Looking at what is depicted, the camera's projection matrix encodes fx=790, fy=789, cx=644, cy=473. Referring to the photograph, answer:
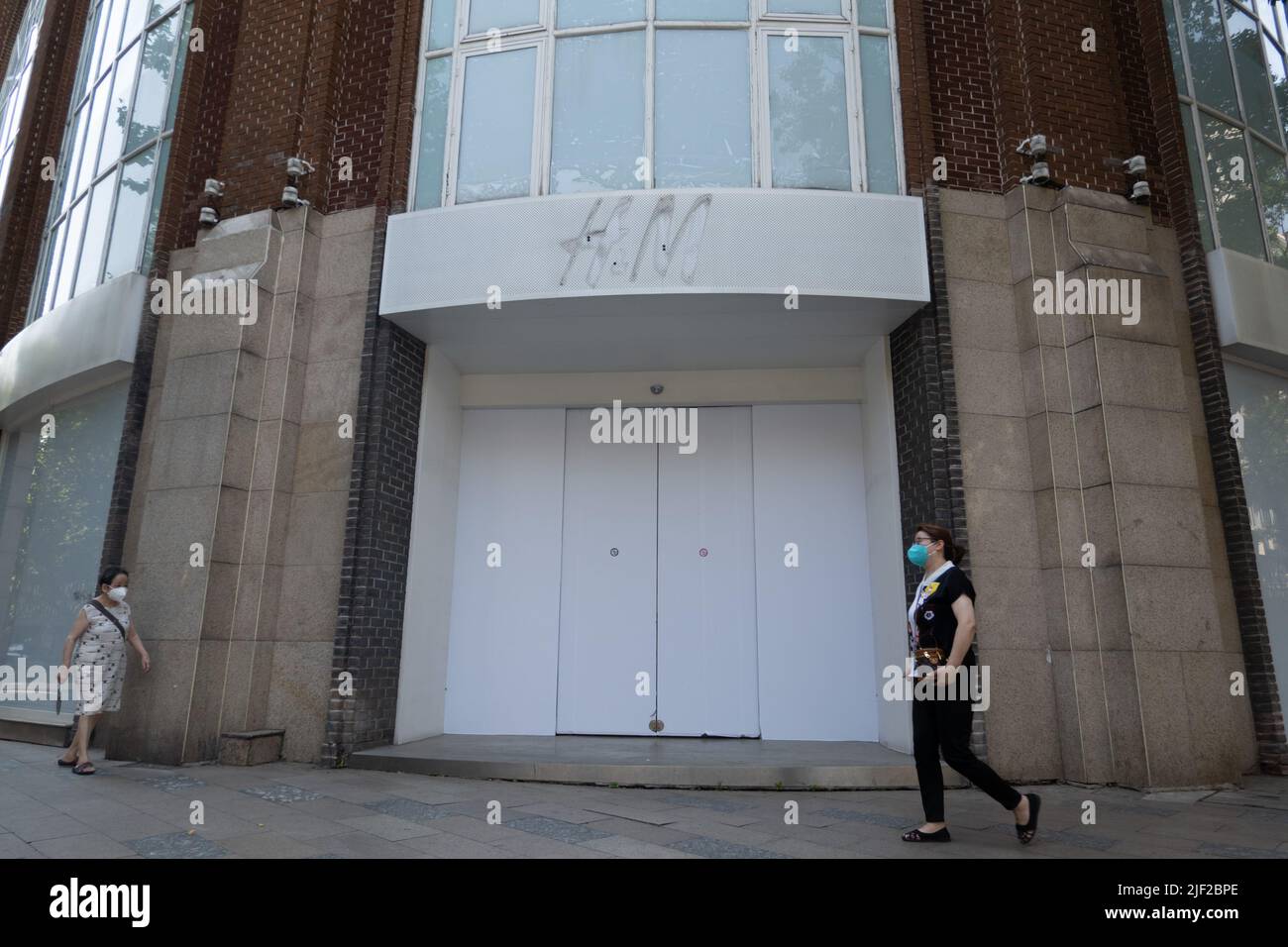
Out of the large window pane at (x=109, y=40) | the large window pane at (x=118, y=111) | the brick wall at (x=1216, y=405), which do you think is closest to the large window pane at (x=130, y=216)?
the large window pane at (x=118, y=111)

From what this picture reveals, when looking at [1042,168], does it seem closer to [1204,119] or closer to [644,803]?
[1204,119]

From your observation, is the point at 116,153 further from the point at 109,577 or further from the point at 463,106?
the point at 109,577

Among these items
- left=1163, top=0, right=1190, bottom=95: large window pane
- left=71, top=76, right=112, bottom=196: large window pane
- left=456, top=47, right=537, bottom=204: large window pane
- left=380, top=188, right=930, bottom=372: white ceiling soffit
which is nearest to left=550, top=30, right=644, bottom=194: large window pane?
left=456, top=47, right=537, bottom=204: large window pane

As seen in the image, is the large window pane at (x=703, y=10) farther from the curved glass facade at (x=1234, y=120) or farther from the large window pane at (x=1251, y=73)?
the large window pane at (x=1251, y=73)

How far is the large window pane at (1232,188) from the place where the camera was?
9.36 m

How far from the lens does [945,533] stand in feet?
16.7

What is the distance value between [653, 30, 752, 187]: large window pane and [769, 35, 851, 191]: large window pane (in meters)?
0.32

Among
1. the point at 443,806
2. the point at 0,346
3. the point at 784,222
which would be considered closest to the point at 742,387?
the point at 784,222

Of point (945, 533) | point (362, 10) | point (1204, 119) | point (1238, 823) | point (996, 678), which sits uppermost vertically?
point (362, 10)

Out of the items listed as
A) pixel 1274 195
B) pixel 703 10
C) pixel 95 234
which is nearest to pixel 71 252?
pixel 95 234

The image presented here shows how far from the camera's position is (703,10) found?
8516 millimetres

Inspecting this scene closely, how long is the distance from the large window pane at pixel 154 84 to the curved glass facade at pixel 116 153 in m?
0.02

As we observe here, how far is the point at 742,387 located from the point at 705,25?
3.94m

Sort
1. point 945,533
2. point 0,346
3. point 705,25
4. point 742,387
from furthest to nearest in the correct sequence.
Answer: point 0,346, point 742,387, point 705,25, point 945,533
